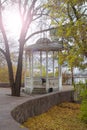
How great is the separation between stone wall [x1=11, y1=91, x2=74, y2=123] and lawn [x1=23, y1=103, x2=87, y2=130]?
0.21 meters

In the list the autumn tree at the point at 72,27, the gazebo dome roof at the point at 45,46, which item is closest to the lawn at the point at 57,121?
the autumn tree at the point at 72,27

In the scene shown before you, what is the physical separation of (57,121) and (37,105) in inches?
40.4

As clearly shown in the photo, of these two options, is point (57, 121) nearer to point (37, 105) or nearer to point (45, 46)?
point (37, 105)

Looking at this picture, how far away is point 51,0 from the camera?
1098 centimetres

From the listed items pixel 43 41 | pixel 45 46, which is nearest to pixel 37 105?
pixel 45 46

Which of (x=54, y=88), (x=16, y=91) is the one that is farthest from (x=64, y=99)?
(x=54, y=88)

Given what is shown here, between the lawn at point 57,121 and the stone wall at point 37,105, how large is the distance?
212mm

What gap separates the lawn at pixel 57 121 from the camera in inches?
425

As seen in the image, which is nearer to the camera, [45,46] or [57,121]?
[57,121]

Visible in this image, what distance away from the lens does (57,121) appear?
12438 mm

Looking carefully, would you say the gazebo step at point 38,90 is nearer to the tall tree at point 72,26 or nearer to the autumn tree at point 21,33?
the autumn tree at point 21,33

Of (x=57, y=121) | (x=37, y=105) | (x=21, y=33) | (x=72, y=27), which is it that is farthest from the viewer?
(x=21, y=33)

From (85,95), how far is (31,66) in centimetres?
1135

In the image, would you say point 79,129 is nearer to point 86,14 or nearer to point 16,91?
point 86,14
